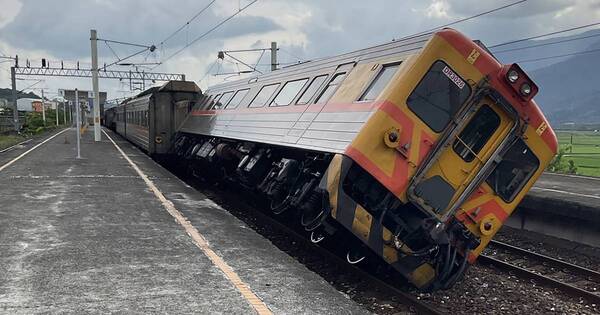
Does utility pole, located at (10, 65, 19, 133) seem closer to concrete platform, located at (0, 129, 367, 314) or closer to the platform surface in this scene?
concrete platform, located at (0, 129, 367, 314)

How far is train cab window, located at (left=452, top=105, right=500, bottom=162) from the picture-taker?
628 centimetres

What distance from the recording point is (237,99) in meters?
13.1

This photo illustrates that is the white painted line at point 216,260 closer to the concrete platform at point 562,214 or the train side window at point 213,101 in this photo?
the train side window at point 213,101

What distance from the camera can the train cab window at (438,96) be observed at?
614 cm

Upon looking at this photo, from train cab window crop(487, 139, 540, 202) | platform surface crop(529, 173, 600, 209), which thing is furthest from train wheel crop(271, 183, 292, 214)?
platform surface crop(529, 173, 600, 209)

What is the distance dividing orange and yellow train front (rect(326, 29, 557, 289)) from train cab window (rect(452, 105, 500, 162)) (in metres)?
0.01

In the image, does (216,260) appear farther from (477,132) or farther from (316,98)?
(477,132)

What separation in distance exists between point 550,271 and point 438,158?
13.5 ft

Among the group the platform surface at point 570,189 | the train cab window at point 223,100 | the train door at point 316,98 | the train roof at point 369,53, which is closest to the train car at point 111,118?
the train cab window at point 223,100

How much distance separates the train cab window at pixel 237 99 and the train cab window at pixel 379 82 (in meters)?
6.31

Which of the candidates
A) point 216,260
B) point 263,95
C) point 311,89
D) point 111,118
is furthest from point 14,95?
point 216,260


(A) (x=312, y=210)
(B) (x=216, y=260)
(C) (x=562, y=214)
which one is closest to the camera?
(B) (x=216, y=260)

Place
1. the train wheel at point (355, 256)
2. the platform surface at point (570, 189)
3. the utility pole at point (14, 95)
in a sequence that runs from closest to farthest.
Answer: the train wheel at point (355, 256), the platform surface at point (570, 189), the utility pole at point (14, 95)

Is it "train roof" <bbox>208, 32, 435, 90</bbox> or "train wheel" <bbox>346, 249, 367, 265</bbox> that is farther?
"train wheel" <bbox>346, 249, 367, 265</bbox>
